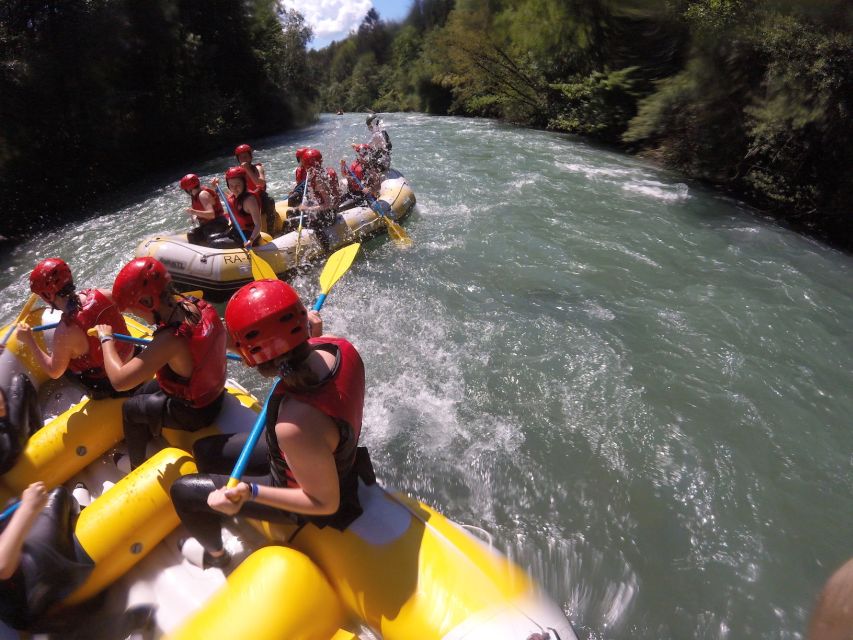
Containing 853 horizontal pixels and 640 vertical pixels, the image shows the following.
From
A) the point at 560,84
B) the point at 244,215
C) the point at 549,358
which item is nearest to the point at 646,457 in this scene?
the point at 549,358

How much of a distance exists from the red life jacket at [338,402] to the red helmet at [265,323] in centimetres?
16

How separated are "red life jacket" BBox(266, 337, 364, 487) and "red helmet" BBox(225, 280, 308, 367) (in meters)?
0.16

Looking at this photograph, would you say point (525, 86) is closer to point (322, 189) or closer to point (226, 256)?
point (322, 189)

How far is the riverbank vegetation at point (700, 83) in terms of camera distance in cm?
792

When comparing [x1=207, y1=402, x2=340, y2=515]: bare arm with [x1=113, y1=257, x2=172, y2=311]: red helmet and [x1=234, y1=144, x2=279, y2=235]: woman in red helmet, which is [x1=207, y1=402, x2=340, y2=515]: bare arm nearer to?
[x1=113, y1=257, x2=172, y2=311]: red helmet

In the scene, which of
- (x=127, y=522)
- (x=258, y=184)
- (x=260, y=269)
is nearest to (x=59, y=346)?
(x=127, y=522)

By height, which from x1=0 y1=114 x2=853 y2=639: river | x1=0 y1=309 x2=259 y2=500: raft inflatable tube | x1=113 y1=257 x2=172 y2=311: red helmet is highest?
x1=113 y1=257 x2=172 y2=311: red helmet

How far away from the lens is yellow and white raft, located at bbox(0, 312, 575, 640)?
67.0 inches

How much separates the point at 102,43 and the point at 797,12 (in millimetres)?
14873

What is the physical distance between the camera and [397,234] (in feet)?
22.9

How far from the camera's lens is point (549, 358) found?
4.62m

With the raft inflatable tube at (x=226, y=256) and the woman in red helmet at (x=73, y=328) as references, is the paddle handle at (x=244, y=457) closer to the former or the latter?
the woman in red helmet at (x=73, y=328)

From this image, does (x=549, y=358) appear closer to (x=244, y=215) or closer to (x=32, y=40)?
(x=244, y=215)

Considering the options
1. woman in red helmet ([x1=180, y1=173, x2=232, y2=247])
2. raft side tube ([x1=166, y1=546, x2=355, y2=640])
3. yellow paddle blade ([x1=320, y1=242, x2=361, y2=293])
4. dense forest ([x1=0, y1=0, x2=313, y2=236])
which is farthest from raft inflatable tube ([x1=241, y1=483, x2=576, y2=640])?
dense forest ([x1=0, y1=0, x2=313, y2=236])
